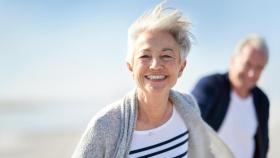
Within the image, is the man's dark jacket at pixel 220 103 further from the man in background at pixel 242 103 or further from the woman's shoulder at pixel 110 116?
the woman's shoulder at pixel 110 116

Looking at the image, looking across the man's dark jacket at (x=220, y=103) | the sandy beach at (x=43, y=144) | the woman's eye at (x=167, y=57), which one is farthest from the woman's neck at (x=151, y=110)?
the sandy beach at (x=43, y=144)

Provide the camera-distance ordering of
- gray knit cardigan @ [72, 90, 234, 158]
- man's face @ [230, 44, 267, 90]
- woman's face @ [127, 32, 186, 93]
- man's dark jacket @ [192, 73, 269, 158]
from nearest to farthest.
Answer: gray knit cardigan @ [72, 90, 234, 158], woman's face @ [127, 32, 186, 93], man's dark jacket @ [192, 73, 269, 158], man's face @ [230, 44, 267, 90]

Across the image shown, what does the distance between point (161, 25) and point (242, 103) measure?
5.96 feet

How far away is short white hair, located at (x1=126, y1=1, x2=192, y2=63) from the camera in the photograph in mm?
3352

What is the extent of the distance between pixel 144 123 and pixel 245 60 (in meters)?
1.76

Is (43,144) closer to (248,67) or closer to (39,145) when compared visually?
(39,145)

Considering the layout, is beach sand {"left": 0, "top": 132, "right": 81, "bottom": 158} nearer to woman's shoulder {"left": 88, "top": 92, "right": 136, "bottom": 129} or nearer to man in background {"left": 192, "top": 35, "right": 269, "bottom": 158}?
man in background {"left": 192, "top": 35, "right": 269, "bottom": 158}

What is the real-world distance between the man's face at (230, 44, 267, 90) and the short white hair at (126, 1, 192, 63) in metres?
1.59

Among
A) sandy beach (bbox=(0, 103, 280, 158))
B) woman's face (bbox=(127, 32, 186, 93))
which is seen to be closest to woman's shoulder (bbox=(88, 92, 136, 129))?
woman's face (bbox=(127, 32, 186, 93))

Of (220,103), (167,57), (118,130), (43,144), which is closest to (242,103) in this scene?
(220,103)

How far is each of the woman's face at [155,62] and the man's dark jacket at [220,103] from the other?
1384 millimetres

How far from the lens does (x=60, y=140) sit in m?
9.82

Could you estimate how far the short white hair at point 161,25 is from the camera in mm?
3352

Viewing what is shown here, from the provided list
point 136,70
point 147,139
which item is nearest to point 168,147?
point 147,139
